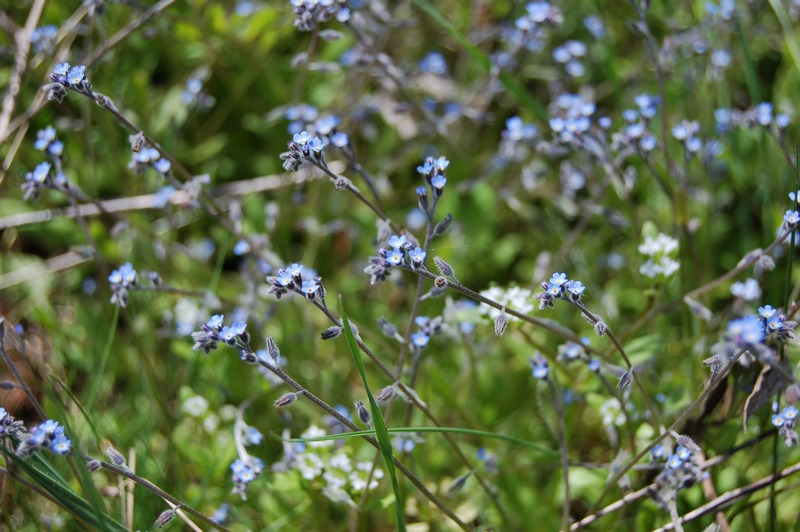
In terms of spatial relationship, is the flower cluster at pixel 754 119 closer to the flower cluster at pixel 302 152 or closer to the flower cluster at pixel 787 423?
the flower cluster at pixel 787 423

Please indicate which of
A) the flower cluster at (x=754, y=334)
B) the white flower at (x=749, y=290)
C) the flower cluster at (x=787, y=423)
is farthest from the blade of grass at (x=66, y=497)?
the white flower at (x=749, y=290)

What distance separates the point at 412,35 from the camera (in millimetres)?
6035

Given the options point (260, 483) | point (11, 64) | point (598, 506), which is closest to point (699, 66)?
point (598, 506)

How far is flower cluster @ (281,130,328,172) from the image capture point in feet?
9.77

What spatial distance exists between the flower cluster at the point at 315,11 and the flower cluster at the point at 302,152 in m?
0.70

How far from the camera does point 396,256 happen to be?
2.84 meters

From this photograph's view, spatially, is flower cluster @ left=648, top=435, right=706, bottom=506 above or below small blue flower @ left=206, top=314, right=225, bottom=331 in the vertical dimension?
below

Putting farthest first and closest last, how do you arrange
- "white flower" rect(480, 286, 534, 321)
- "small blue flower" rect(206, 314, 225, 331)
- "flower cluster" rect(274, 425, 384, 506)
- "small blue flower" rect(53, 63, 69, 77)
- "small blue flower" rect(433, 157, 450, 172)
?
"white flower" rect(480, 286, 534, 321) < "flower cluster" rect(274, 425, 384, 506) < "small blue flower" rect(53, 63, 69, 77) < "small blue flower" rect(433, 157, 450, 172) < "small blue flower" rect(206, 314, 225, 331)

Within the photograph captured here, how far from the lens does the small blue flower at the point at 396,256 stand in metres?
2.81

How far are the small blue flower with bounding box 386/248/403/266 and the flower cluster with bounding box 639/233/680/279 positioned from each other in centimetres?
141

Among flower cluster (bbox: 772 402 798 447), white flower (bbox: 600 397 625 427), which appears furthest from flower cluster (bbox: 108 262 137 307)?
flower cluster (bbox: 772 402 798 447)

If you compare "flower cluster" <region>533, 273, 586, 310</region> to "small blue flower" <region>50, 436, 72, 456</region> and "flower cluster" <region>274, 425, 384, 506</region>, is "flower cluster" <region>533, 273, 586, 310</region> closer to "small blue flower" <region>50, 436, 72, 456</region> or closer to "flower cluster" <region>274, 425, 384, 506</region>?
"flower cluster" <region>274, 425, 384, 506</region>

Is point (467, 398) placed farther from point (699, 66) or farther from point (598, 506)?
point (699, 66)

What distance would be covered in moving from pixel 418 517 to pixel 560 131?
1943 mm
